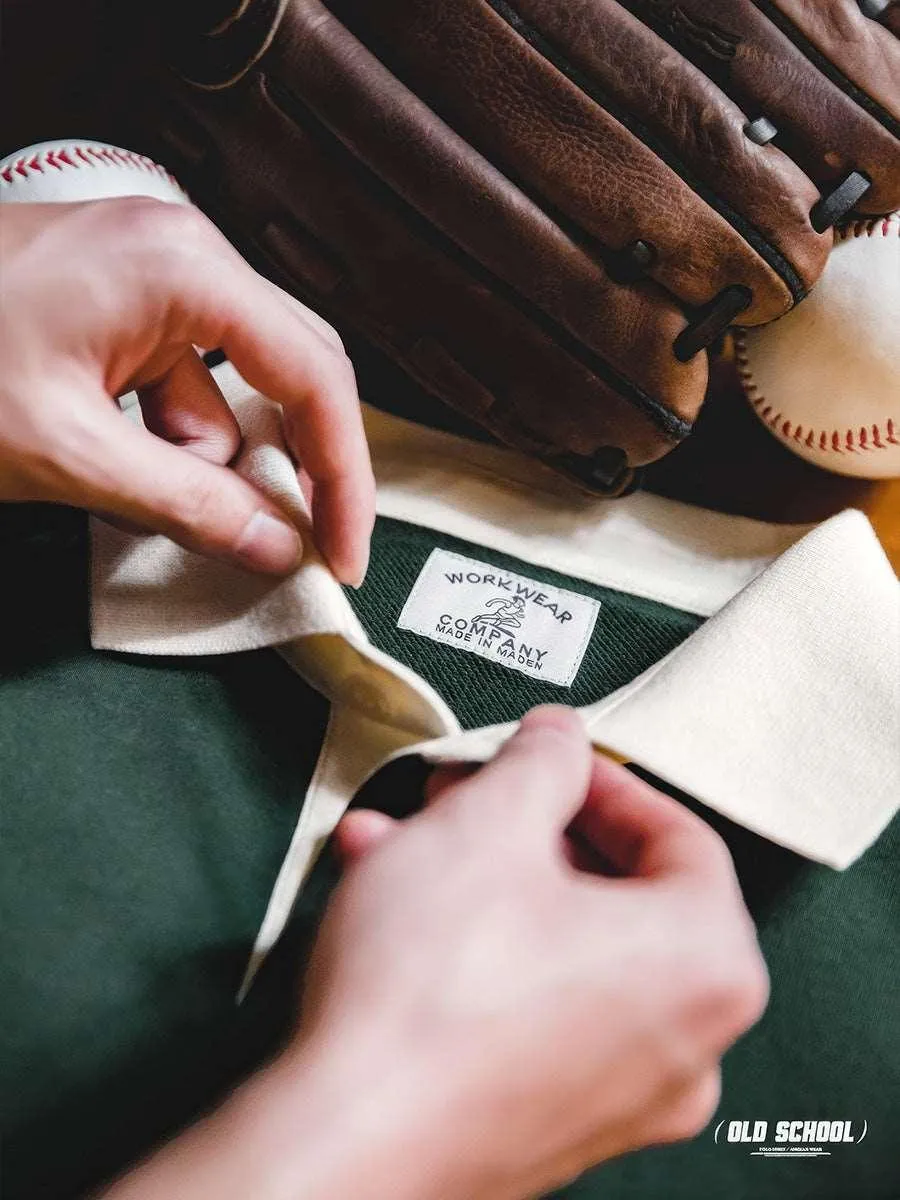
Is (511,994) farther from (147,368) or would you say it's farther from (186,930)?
(147,368)

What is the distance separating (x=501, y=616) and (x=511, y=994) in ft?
1.02

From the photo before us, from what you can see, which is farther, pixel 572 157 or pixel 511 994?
pixel 572 157

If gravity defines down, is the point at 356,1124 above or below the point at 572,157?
below

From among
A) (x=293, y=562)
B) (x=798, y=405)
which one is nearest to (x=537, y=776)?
(x=293, y=562)

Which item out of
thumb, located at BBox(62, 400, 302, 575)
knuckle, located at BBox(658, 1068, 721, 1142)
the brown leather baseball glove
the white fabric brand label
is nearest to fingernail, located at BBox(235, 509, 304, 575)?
thumb, located at BBox(62, 400, 302, 575)

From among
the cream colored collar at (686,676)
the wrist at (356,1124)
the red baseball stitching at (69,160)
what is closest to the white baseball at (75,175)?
the red baseball stitching at (69,160)

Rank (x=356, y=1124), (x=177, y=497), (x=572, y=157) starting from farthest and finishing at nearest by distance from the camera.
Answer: (x=572, y=157) < (x=177, y=497) < (x=356, y=1124)

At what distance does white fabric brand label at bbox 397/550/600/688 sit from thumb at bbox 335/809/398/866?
185 mm

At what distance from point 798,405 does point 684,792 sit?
349 mm

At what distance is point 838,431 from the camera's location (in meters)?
0.74

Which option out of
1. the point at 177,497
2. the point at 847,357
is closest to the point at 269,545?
the point at 177,497

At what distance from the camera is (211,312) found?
535 millimetres

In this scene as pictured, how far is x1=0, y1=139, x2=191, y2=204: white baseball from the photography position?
0.69 meters

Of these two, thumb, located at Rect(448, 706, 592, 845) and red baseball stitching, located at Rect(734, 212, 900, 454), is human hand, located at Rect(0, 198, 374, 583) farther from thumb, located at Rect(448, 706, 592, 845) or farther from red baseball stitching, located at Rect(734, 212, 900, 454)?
red baseball stitching, located at Rect(734, 212, 900, 454)
